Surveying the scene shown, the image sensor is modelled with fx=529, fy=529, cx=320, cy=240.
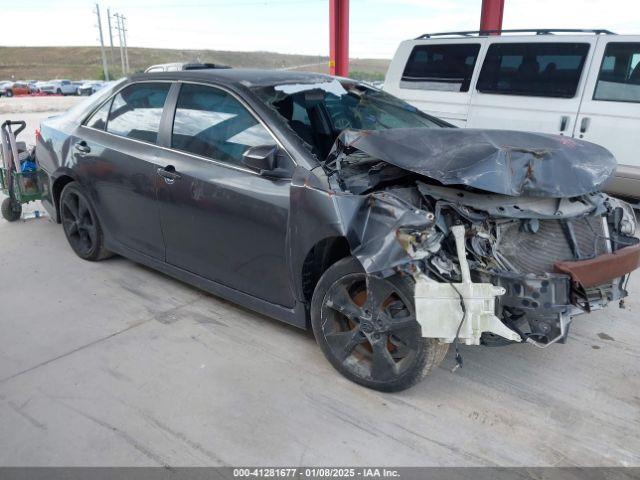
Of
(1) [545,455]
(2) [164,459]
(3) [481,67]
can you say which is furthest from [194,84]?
(3) [481,67]

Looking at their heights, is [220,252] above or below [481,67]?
below

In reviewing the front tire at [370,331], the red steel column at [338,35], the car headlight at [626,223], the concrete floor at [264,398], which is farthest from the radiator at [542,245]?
the red steel column at [338,35]

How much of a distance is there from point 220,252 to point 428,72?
4849 mm

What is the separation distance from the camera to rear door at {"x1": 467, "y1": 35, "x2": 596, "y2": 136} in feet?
19.4

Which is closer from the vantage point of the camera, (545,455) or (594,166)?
(545,455)

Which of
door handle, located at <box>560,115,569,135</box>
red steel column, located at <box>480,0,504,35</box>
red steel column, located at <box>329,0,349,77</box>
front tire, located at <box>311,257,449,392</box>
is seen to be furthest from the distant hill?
front tire, located at <box>311,257,449,392</box>

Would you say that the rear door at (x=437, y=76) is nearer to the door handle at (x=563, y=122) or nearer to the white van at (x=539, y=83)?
the white van at (x=539, y=83)

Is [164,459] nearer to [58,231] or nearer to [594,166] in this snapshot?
[594,166]

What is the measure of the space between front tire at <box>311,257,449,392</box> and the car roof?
1.48 metres

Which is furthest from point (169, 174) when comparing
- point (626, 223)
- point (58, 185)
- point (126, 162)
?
point (626, 223)

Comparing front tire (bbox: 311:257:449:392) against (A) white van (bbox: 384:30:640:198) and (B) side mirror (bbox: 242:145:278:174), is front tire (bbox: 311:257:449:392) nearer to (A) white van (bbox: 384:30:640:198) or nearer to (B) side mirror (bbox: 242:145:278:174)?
(B) side mirror (bbox: 242:145:278:174)

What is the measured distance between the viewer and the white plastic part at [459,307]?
250cm

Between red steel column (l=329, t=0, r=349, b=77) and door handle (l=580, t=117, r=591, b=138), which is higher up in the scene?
red steel column (l=329, t=0, r=349, b=77)

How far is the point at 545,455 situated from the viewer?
2441 millimetres
